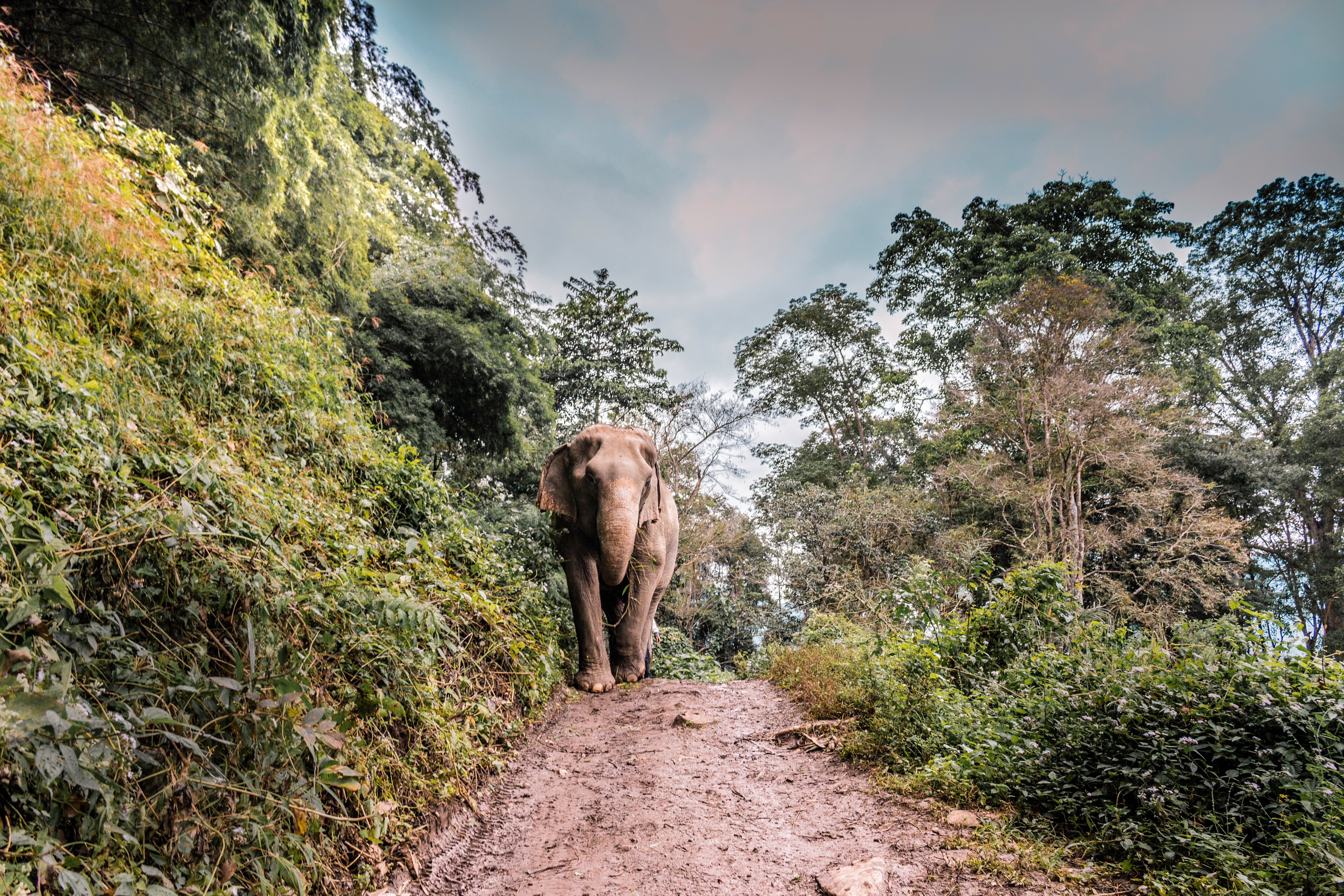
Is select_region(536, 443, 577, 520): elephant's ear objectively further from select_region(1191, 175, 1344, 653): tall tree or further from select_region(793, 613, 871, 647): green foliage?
select_region(1191, 175, 1344, 653): tall tree

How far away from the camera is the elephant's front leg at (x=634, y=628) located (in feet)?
23.3

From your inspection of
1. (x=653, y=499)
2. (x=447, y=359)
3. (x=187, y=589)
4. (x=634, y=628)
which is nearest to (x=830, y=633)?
(x=634, y=628)

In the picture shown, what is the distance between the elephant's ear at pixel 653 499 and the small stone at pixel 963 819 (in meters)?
4.64

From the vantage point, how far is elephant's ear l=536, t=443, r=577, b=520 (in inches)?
279

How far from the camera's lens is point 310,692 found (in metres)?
2.26

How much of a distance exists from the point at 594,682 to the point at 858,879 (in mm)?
4374

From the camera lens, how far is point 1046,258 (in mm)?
18844

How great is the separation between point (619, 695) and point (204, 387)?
4.42 metres

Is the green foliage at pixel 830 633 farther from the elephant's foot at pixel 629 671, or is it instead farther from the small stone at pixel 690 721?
the small stone at pixel 690 721

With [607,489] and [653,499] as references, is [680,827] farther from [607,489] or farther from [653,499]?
[653,499]

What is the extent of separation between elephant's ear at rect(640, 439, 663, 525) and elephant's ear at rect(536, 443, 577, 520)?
83cm

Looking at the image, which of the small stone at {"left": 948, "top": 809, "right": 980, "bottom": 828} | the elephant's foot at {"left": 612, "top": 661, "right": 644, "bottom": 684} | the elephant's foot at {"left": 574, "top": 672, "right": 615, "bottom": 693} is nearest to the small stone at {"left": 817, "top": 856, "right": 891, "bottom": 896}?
the small stone at {"left": 948, "top": 809, "right": 980, "bottom": 828}

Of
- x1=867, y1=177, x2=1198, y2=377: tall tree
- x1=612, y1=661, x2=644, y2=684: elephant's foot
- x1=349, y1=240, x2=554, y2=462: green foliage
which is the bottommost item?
x1=612, y1=661, x2=644, y2=684: elephant's foot

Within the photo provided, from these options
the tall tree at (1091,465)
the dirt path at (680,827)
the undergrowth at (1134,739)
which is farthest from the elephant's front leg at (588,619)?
the tall tree at (1091,465)
